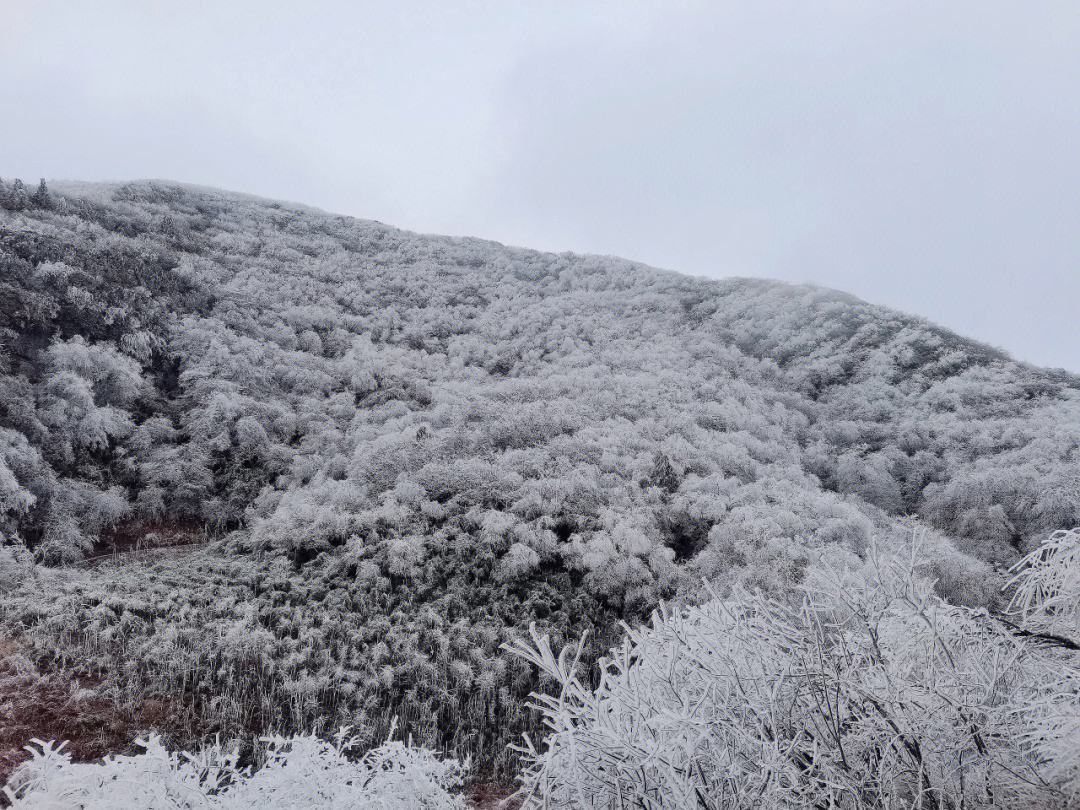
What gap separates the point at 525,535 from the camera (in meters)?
12.8

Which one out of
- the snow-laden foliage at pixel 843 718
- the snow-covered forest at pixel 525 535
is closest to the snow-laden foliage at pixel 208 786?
the snow-covered forest at pixel 525 535

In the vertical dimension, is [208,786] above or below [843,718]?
below

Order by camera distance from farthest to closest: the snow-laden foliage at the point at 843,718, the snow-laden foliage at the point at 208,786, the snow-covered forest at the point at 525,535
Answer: the snow-laden foliage at the point at 208,786, the snow-covered forest at the point at 525,535, the snow-laden foliage at the point at 843,718

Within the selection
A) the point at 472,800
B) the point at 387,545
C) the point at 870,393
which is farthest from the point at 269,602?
the point at 870,393

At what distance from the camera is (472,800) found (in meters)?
7.72

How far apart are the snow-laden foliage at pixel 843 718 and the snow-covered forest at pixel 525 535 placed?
1.0 inches

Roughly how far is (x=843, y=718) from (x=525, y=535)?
395 inches

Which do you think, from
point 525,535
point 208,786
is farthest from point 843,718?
point 525,535

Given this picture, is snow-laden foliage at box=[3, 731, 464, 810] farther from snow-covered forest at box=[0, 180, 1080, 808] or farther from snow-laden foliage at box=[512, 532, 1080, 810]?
snow-laden foliage at box=[512, 532, 1080, 810]

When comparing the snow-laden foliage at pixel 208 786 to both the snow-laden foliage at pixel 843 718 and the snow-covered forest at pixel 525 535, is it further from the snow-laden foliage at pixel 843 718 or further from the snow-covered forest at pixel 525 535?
the snow-laden foliage at pixel 843 718

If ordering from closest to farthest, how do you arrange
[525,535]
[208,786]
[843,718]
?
[843,718] < [208,786] < [525,535]

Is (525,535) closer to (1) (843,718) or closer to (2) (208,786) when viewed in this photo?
(2) (208,786)

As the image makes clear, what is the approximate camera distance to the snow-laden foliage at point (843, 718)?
2.58 meters

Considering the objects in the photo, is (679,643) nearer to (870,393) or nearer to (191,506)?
(191,506)
